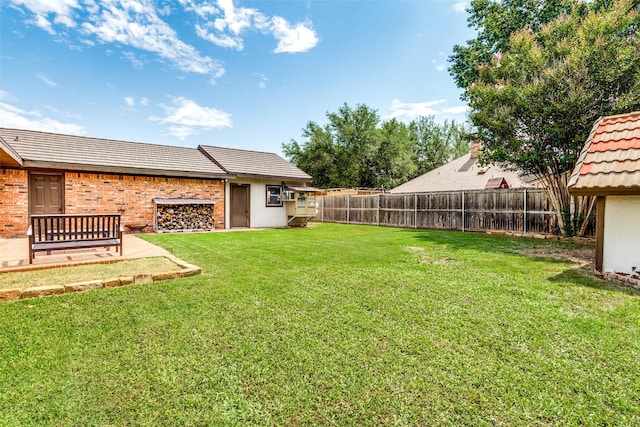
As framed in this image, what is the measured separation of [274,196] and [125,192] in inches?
251

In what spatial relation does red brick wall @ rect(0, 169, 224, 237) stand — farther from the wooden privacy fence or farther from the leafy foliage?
the leafy foliage

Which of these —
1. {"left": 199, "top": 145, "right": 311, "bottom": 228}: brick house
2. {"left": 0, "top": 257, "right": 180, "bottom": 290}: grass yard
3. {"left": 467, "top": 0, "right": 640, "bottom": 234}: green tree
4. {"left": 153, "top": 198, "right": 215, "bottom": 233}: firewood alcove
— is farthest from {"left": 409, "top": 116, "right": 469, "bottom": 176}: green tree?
{"left": 0, "top": 257, "right": 180, "bottom": 290}: grass yard

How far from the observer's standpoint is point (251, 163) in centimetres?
1577

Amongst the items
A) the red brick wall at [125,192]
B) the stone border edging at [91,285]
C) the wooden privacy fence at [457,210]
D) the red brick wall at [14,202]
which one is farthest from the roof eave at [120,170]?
the stone border edging at [91,285]

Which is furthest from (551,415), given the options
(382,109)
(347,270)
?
(382,109)

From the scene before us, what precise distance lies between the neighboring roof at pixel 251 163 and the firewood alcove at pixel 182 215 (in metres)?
2.14

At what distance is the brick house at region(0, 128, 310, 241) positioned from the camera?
32.9ft

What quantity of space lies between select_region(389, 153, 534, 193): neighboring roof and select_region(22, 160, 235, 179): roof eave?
14329mm

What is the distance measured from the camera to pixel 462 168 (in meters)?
22.2

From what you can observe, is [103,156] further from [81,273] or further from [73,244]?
[81,273]

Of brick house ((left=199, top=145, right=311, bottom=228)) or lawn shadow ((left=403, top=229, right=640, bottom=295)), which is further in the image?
brick house ((left=199, top=145, right=311, bottom=228))

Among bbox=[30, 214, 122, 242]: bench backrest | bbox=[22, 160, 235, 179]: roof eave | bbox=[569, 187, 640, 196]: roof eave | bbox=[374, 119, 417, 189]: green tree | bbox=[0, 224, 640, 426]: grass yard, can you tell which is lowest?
bbox=[0, 224, 640, 426]: grass yard

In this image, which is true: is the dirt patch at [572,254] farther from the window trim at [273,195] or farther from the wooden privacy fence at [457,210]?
the window trim at [273,195]

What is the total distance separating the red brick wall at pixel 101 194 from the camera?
32.4 feet
